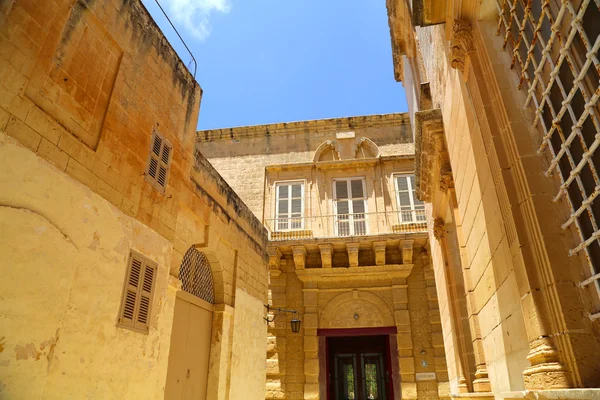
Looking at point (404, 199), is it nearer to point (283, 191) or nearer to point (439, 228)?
point (283, 191)

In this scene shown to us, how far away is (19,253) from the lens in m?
3.26

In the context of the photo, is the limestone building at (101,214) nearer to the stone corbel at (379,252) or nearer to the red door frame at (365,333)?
the red door frame at (365,333)

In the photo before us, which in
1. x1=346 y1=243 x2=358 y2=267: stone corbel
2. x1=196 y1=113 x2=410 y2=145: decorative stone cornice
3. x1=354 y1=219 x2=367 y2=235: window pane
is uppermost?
x1=196 y1=113 x2=410 y2=145: decorative stone cornice

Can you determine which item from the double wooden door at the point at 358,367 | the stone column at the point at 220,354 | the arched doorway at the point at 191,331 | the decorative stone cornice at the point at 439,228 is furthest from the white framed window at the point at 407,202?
the arched doorway at the point at 191,331

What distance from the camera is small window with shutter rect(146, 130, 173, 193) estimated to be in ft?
17.3

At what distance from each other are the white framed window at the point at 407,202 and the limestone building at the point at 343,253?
33 millimetres

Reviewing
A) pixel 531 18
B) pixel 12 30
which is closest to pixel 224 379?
pixel 12 30

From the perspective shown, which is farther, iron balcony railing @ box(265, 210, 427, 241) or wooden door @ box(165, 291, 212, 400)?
iron balcony railing @ box(265, 210, 427, 241)

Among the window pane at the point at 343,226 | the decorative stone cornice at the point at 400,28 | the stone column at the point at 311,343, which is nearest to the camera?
the decorative stone cornice at the point at 400,28

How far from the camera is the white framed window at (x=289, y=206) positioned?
13.9 meters

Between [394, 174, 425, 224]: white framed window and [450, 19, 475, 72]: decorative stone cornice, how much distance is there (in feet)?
30.6

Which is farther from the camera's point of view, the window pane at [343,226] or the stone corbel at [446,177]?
the window pane at [343,226]

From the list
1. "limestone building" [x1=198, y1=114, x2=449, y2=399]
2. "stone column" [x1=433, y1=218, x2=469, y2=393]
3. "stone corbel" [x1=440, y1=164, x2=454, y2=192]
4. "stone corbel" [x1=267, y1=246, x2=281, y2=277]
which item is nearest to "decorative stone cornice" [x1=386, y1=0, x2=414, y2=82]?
"stone corbel" [x1=440, y1=164, x2=454, y2=192]

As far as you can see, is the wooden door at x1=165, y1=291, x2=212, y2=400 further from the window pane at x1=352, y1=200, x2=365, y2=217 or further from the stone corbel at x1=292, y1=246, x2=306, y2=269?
the window pane at x1=352, y1=200, x2=365, y2=217
